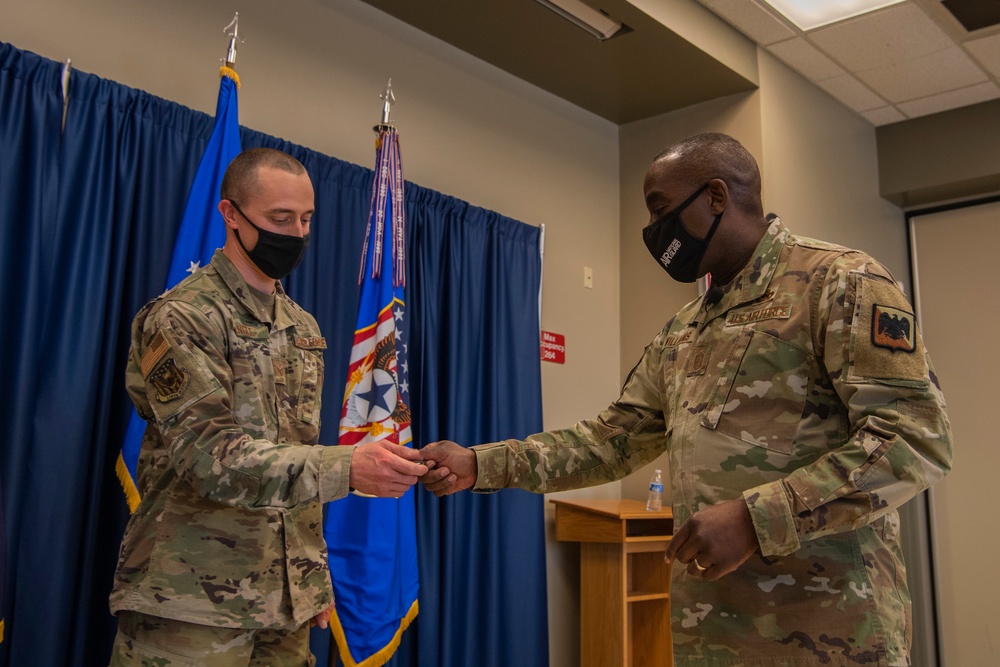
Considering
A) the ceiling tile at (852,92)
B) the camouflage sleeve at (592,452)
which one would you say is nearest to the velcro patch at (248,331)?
the camouflage sleeve at (592,452)

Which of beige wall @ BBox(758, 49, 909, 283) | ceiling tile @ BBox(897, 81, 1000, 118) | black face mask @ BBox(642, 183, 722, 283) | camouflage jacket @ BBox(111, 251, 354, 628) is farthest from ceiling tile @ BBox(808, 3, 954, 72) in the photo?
camouflage jacket @ BBox(111, 251, 354, 628)

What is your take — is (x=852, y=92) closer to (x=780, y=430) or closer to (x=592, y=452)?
(x=592, y=452)

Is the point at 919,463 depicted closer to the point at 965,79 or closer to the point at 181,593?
the point at 181,593

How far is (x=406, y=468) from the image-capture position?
1.90 meters

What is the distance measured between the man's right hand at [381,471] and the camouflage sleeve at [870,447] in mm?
767

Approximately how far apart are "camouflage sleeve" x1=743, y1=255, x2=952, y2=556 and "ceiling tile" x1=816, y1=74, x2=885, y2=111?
387cm

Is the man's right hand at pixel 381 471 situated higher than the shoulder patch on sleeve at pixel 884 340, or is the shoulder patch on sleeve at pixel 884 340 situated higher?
the shoulder patch on sleeve at pixel 884 340

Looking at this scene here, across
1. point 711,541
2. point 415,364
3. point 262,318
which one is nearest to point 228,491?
point 262,318

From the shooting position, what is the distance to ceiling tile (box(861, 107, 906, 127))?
5344 mm

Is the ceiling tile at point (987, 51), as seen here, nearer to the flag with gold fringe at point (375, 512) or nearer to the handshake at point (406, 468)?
the flag with gold fringe at point (375, 512)

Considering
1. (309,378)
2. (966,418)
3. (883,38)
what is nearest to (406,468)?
(309,378)

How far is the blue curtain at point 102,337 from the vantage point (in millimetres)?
2422

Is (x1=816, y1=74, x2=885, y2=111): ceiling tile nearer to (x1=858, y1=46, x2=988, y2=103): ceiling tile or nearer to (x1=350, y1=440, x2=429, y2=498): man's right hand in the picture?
(x1=858, y1=46, x2=988, y2=103): ceiling tile

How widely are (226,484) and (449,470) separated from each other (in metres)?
0.57
